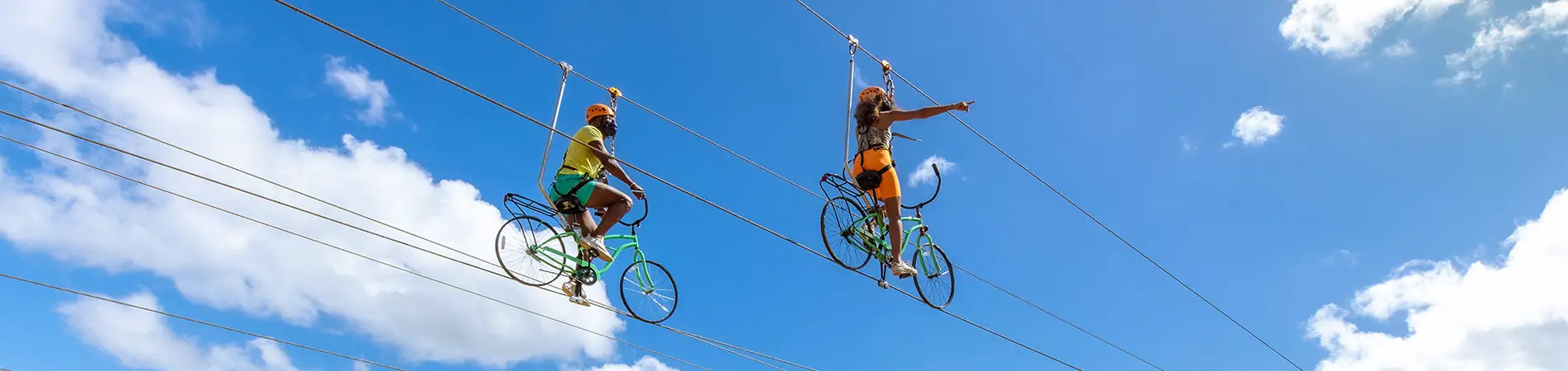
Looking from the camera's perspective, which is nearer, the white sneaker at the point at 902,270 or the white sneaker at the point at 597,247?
the white sneaker at the point at 597,247

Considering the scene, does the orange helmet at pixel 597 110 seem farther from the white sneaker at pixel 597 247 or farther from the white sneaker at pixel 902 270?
the white sneaker at pixel 902 270

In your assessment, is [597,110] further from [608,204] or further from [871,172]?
[871,172]

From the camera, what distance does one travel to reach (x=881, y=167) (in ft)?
29.3

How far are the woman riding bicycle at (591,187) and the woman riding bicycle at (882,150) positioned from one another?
219cm

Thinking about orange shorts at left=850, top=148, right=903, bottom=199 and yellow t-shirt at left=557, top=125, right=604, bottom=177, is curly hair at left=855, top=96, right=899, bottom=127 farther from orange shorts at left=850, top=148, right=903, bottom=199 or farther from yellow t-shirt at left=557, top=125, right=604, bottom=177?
yellow t-shirt at left=557, top=125, right=604, bottom=177

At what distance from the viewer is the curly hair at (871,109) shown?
906cm

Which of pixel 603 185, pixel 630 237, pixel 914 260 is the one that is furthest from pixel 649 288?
pixel 914 260

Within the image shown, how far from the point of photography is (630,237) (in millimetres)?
8469

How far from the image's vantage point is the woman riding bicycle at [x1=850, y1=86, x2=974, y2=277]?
353 inches

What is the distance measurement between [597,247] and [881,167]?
260cm

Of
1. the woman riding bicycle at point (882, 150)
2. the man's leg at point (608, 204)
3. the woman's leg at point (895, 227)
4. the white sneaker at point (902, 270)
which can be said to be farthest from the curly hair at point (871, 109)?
the man's leg at point (608, 204)

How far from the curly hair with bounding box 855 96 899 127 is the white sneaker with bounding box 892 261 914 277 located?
1.32m

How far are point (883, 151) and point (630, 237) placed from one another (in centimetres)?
233

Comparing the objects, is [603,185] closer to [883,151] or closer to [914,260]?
[883,151]
